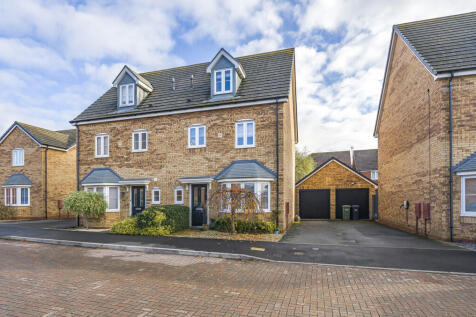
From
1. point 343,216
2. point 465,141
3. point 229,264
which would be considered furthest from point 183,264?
point 343,216

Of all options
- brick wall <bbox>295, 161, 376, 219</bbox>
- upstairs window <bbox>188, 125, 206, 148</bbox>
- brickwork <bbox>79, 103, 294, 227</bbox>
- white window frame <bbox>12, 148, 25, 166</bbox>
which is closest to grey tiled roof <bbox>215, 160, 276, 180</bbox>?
brickwork <bbox>79, 103, 294, 227</bbox>

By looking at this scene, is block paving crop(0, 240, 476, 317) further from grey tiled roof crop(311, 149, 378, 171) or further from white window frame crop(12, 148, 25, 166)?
grey tiled roof crop(311, 149, 378, 171)

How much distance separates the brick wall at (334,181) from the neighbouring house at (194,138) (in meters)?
6.79

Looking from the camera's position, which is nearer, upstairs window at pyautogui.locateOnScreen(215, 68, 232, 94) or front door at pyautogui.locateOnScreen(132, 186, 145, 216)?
upstairs window at pyautogui.locateOnScreen(215, 68, 232, 94)

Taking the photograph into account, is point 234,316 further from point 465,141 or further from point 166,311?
point 465,141

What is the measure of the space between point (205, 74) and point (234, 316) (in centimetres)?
1468

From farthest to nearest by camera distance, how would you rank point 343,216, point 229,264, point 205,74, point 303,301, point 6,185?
point 6,185 < point 343,216 < point 205,74 < point 229,264 < point 303,301

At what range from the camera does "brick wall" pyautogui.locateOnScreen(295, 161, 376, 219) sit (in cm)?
2053

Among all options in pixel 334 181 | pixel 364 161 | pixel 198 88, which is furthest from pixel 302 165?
pixel 198 88

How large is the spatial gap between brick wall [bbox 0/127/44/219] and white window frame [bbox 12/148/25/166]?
0.86ft

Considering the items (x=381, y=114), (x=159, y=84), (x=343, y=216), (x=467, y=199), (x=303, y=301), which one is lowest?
(x=343, y=216)

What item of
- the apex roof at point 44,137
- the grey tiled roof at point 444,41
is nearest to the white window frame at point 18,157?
the apex roof at point 44,137

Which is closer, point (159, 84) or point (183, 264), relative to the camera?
point (183, 264)

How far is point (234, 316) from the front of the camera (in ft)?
14.6
